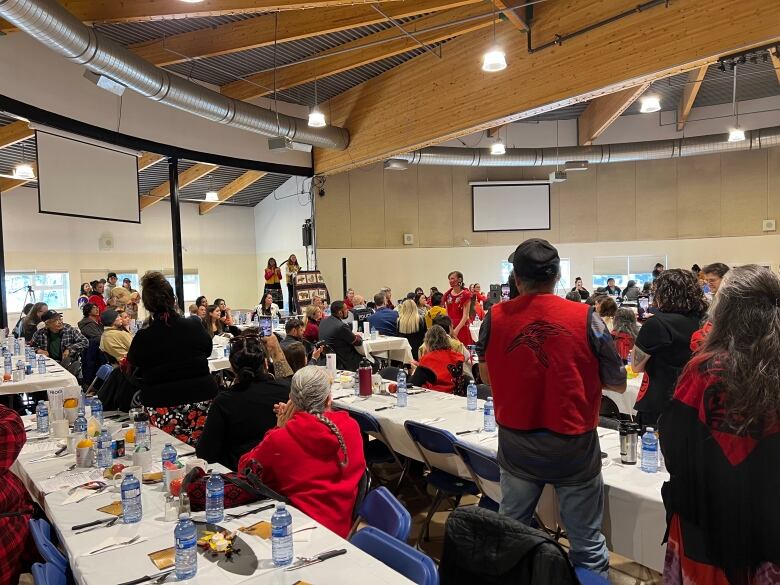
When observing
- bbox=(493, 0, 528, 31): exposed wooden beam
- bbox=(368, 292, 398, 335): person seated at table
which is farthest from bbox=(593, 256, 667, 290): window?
bbox=(493, 0, 528, 31): exposed wooden beam

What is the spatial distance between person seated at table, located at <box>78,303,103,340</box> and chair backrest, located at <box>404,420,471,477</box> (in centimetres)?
556

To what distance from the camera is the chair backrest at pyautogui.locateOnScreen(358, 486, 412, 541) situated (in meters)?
2.13

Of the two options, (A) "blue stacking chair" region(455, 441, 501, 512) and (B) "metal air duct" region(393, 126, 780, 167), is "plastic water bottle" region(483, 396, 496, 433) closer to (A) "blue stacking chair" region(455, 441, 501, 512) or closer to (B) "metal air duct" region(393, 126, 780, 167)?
(A) "blue stacking chair" region(455, 441, 501, 512)

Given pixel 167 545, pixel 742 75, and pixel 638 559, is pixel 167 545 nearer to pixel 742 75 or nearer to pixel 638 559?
pixel 638 559

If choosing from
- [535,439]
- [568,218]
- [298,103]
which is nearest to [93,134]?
[298,103]

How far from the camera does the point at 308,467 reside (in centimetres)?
A: 243

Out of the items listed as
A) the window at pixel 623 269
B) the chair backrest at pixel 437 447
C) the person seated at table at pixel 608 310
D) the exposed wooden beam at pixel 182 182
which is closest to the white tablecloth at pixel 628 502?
the chair backrest at pixel 437 447

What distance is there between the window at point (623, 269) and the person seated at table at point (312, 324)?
1010cm

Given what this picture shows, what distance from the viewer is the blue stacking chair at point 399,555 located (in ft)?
5.95

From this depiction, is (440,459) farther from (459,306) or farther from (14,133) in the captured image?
(14,133)

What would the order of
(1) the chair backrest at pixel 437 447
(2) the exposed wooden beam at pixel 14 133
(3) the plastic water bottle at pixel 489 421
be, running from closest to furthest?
(1) the chair backrest at pixel 437 447
(3) the plastic water bottle at pixel 489 421
(2) the exposed wooden beam at pixel 14 133

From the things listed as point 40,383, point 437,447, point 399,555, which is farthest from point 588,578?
point 40,383

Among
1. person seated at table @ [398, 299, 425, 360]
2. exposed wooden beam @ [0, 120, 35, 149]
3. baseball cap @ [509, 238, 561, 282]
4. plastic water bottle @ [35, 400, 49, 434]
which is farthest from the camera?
exposed wooden beam @ [0, 120, 35, 149]

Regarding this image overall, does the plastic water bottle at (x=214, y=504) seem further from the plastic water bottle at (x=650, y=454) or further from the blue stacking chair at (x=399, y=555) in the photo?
the plastic water bottle at (x=650, y=454)
